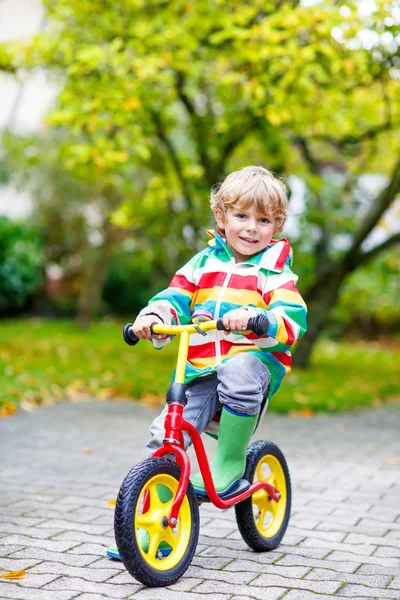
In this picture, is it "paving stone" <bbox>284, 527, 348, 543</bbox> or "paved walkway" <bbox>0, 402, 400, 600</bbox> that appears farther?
"paving stone" <bbox>284, 527, 348, 543</bbox>

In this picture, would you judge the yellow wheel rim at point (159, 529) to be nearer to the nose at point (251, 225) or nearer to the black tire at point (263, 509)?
the black tire at point (263, 509)

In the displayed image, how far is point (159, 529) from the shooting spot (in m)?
2.86

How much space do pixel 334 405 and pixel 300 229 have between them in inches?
128

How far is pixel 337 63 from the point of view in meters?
7.41

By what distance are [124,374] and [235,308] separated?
642cm

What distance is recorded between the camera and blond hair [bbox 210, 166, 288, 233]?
3.11 m

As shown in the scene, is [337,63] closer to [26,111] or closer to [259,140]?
[259,140]

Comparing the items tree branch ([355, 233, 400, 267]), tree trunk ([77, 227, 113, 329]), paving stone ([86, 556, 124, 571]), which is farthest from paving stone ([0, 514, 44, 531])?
tree trunk ([77, 227, 113, 329])

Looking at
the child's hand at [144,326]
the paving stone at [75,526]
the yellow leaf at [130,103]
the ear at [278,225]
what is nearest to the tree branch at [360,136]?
the yellow leaf at [130,103]

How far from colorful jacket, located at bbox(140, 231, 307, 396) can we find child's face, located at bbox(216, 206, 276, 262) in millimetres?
44

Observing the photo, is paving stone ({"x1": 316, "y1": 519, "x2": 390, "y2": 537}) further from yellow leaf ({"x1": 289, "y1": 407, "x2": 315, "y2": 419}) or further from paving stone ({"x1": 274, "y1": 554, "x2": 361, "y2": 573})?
yellow leaf ({"x1": 289, "y1": 407, "x2": 315, "y2": 419})

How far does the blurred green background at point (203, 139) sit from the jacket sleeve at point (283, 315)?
428cm

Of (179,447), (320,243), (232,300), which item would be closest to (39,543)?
(179,447)

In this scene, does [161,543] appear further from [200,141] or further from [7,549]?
[200,141]
